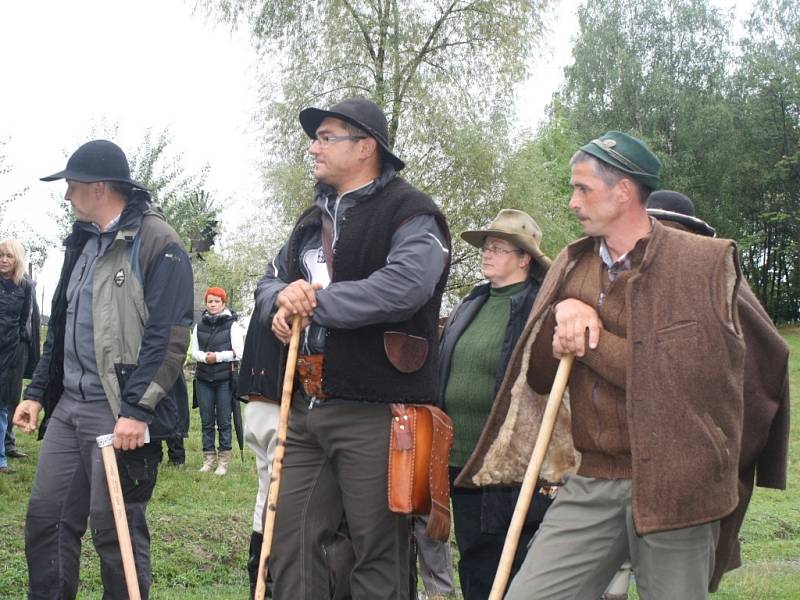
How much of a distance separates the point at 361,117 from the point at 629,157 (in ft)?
4.39

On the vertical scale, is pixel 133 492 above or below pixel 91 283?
below

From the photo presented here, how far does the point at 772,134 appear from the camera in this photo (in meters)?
45.6

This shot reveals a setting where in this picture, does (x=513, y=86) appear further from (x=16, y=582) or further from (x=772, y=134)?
(x=772, y=134)

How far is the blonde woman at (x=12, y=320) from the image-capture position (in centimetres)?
961

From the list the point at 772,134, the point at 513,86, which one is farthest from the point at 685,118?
the point at 513,86

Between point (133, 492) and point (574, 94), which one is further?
point (574, 94)

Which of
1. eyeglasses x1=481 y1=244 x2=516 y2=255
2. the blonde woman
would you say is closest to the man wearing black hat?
eyeglasses x1=481 y1=244 x2=516 y2=255

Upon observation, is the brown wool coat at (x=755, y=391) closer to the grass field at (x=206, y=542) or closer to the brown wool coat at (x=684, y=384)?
the brown wool coat at (x=684, y=384)

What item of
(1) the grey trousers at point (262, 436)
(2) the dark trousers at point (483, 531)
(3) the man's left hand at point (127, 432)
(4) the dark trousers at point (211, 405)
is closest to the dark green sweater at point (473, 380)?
(2) the dark trousers at point (483, 531)

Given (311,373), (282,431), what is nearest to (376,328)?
(311,373)

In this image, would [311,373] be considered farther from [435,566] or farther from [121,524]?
[435,566]

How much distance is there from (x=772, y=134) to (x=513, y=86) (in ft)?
92.2

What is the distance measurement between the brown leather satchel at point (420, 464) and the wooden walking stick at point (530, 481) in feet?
2.26

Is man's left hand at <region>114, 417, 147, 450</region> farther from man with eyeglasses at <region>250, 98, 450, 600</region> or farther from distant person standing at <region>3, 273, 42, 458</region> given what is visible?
distant person standing at <region>3, 273, 42, 458</region>
